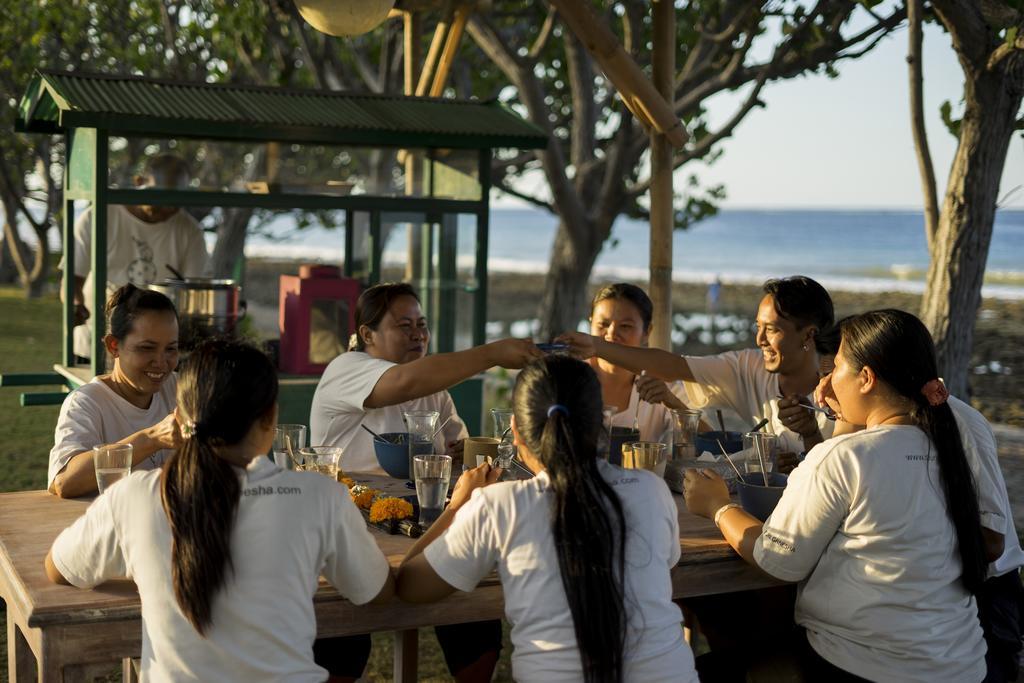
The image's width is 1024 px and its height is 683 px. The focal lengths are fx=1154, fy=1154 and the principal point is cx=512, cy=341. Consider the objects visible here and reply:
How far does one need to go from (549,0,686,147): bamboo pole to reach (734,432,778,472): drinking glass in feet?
7.76

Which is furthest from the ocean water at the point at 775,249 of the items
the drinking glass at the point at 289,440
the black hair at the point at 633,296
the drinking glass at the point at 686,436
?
the drinking glass at the point at 289,440

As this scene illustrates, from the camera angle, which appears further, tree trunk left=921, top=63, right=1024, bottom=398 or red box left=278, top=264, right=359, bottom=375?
red box left=278, top=264, right=359, bottom=375

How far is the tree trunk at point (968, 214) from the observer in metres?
5.83

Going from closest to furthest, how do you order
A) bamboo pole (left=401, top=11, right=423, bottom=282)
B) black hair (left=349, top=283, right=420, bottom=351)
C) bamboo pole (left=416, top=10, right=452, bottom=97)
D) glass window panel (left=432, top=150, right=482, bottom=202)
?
black hair (left=349, top=283, right=420, bottom=351), glass window panel (left=432, top=150, right=482, bottom=202), bamboo pole (left=401, top=11, right=423, bottom=282), bamboo pole (left=416, top=10, right=452, bottom=97)

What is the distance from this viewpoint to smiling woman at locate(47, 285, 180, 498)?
11.5 feet

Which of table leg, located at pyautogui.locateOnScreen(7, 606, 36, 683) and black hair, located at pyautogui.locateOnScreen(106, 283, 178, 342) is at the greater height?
black hair, located at pyautogui.locateOnScreen(106, 283, 178, 342)

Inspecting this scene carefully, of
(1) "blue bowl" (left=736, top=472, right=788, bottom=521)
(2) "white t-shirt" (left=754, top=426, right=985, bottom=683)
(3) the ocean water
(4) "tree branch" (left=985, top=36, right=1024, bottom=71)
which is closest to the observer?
(2) "white t-shirt" (left=754, top=426, right=985, bottom=683)

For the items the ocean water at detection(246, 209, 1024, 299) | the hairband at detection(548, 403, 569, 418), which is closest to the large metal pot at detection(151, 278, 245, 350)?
the hairband at detection(548, 403, 569, 418)

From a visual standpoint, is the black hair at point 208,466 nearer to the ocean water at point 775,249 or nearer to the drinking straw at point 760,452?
the drinking straw at point 760,452

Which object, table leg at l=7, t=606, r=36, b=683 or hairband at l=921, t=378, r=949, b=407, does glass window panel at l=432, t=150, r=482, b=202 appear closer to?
hairband at l=921, t=378, r=949, b=407

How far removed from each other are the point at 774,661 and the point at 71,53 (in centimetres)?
1492

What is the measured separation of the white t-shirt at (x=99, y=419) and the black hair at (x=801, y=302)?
7.09 ft

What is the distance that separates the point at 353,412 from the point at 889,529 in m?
2.00

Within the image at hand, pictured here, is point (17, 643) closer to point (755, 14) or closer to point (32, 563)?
point (32, 563)
